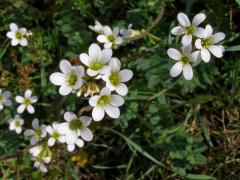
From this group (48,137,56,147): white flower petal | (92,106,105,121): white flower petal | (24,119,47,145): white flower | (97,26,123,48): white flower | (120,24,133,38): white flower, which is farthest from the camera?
(24,119,47,145): white flower

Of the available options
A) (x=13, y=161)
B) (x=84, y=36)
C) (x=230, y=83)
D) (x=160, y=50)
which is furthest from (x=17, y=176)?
(x=230, y=83)

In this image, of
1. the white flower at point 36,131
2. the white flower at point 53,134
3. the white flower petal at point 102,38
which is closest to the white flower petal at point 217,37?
the white flower petal at point 102,38

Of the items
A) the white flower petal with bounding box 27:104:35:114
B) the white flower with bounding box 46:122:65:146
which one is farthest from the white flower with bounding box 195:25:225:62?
the white flower petal with bounding box 27:104:35:114

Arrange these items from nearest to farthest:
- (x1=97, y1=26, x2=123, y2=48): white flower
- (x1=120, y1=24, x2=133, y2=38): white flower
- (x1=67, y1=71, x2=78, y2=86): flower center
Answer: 1. (x1=67, y1=71, x2=78, y2=86): flower center
2. (x1=97, y1=26, x2=123, y2=48): white flower
3. (x1=120, y1=24, x2=133, y2=38): white flower

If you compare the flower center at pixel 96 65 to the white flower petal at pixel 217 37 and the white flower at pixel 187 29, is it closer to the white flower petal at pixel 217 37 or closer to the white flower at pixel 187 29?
the white flower at pixel 187 29

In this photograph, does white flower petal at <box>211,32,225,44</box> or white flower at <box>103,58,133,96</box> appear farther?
white flower petal at <box>211,32,225,44</box>

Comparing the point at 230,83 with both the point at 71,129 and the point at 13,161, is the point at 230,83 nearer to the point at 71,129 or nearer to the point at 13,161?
the point at 71,129

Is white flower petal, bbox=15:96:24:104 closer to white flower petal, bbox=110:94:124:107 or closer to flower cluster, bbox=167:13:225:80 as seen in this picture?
white flower petal, bbox=110:94:124:107

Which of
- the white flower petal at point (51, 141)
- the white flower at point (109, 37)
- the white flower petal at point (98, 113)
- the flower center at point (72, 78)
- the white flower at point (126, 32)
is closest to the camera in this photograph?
the white flower petal at point (98, 113)
